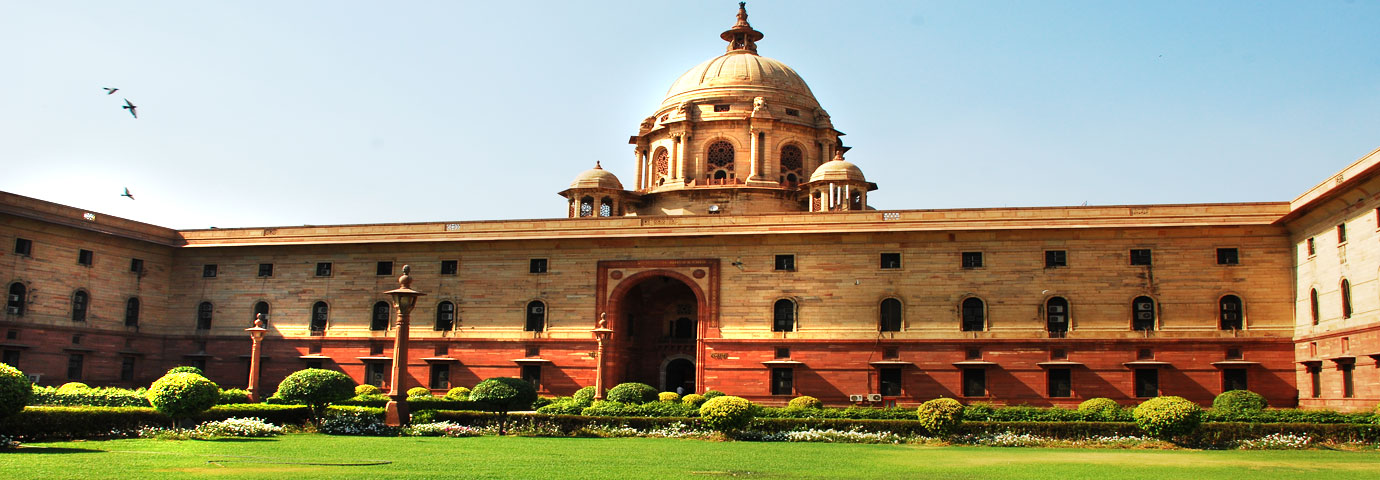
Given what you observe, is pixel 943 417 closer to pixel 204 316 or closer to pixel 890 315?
pixel 890 315

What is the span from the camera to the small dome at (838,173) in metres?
47.2

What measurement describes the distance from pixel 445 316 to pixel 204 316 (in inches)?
410

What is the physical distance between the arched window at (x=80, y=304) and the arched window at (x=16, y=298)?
1913 mm

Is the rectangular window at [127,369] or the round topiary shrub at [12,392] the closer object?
the round topiary shrub at [12,392]

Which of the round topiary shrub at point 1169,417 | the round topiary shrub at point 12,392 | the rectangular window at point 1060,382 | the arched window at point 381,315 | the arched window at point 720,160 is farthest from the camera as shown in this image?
the arched window at point 720,160

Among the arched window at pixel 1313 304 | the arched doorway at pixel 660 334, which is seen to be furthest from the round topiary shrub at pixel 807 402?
the arched window at pixel 1313 304

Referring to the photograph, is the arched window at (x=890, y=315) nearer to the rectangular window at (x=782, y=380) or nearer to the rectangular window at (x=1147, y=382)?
the rectangular window at (x=782, y=380)

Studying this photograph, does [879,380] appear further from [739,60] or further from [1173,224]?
[739,60]

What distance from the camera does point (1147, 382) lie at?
121ft

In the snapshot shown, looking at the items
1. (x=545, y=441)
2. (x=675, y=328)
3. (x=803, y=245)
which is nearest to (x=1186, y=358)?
(x=803, y=245)

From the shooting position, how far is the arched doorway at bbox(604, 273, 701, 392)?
4412cm

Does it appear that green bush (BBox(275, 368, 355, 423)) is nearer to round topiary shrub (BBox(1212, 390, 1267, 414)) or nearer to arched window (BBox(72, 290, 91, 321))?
arched window (BBox(72, 290, 91, 321))

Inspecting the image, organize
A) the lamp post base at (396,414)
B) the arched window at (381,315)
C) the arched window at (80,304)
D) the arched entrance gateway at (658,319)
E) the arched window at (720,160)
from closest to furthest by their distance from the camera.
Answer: the lamp post base at (396,414), the arched entrance gateway at (658,319), the arched window at (80,304), the arched window at (381,315), the arched window at (720,160)

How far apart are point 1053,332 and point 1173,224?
5219mm
